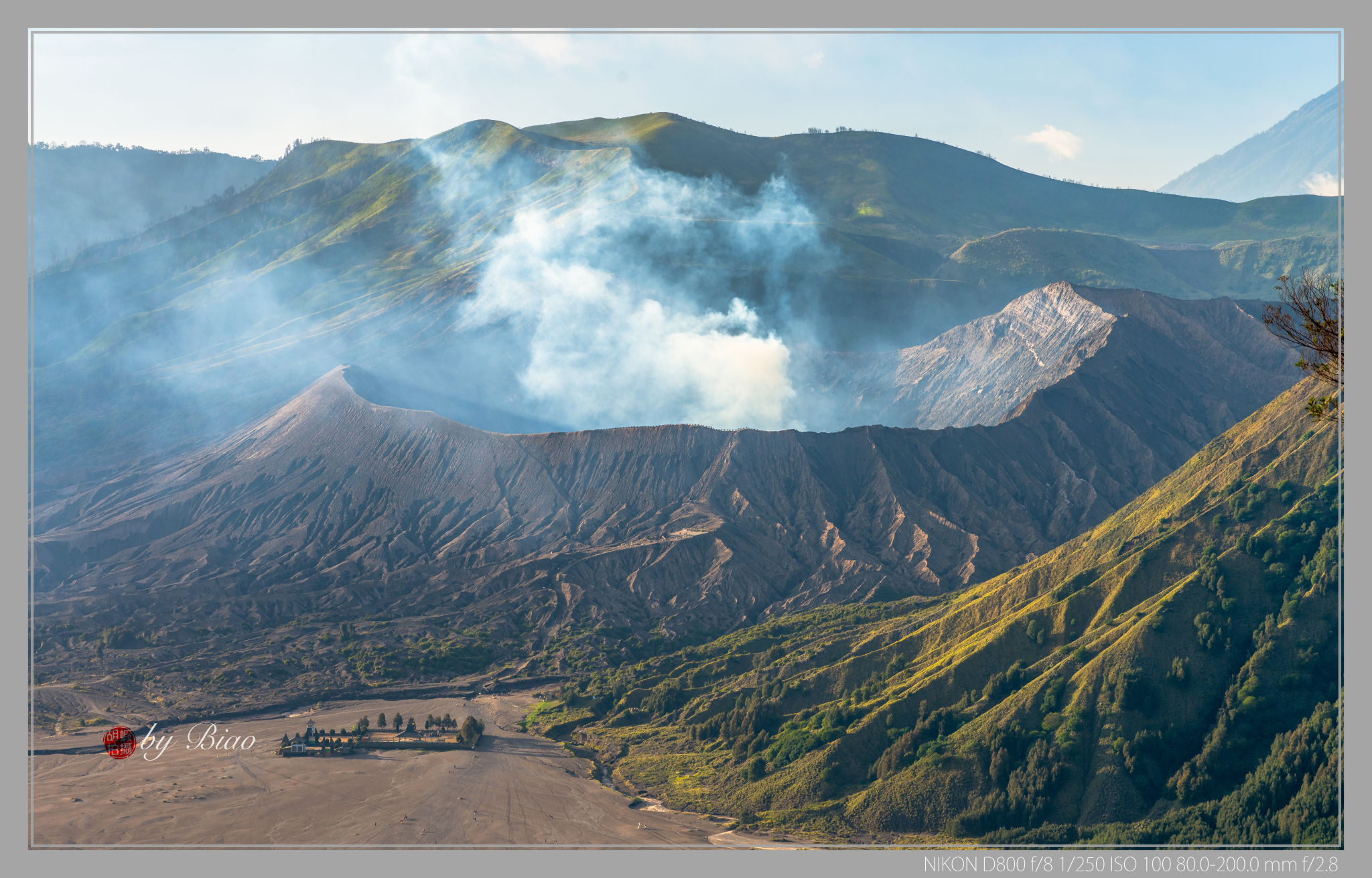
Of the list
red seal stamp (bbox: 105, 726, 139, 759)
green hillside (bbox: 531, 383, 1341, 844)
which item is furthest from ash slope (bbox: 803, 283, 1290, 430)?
red seal stamp (bbox: 105, 726, 139, 759)

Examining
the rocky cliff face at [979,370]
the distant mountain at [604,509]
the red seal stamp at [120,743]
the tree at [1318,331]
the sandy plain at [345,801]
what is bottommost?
the sandy plain at [345,801]

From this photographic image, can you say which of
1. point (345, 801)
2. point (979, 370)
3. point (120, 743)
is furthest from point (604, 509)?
point (345, 801)

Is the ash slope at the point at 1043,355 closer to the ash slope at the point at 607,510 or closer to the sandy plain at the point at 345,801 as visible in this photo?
the ash slope at the point at 607,510

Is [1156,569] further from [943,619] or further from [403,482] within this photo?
[403,482]

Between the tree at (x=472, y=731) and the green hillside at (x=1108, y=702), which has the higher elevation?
the green hillside at (x=1108, y=702)

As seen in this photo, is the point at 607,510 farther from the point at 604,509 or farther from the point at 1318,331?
the point at 1318,331

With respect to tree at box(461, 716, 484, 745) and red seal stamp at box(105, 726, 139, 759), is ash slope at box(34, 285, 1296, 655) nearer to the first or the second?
tree at box(461, 716, 484, 745)

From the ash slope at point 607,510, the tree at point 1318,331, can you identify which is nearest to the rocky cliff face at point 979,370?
the ash slope at point 607,510
